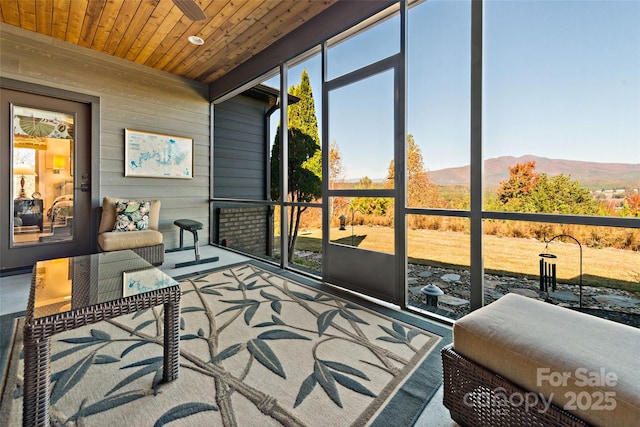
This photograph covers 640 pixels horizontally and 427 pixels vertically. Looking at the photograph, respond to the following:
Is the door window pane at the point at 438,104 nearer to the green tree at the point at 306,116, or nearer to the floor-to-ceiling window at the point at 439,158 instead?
the floor-to-ceiling window at the point at 439,158

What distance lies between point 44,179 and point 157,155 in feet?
4.53

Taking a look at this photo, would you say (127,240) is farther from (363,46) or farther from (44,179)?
(363,46)

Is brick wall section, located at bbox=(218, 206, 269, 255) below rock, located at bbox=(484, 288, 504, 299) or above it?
above

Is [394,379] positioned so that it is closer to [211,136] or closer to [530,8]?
[530,8]

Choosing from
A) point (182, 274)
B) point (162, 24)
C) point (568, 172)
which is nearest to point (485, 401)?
point (568, 172)

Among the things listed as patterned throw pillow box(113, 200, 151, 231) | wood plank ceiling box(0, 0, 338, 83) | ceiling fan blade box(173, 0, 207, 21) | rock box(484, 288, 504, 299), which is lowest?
rock box(484, 288, 504, 299)

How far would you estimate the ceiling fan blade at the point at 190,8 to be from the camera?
2.15m

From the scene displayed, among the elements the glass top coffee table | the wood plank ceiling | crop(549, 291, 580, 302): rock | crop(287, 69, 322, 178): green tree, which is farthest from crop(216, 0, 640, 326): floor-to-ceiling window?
the glass top coffee table

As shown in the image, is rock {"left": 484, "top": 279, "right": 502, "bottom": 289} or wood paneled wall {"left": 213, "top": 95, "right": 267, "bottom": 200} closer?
rock {"left": 484, "top": 279, "right": 502, "bottom": 289}

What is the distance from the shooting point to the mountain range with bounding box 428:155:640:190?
1574mm

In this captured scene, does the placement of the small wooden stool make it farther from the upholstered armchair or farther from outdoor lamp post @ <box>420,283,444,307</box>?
outdoor lamp post @ <box>420,283,444,307</box>

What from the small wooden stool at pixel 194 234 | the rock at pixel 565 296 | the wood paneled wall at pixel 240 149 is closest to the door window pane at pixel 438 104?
the rock at pixel 565 296

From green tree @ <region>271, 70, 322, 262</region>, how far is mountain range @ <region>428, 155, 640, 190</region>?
166 centimetres

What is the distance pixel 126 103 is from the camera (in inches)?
165
